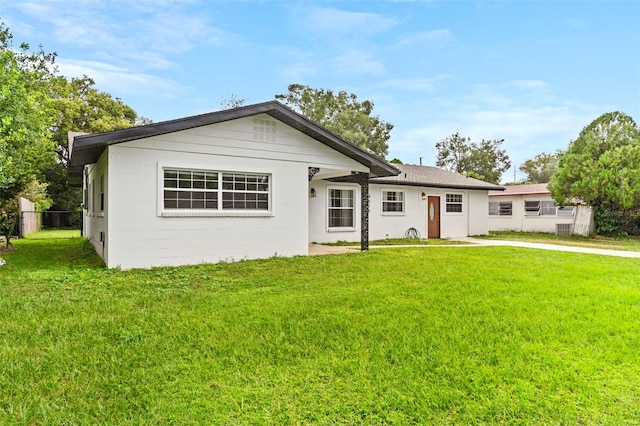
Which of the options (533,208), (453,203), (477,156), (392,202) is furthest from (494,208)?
(477,156)

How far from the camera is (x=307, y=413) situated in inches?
104

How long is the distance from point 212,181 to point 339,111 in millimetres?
33550

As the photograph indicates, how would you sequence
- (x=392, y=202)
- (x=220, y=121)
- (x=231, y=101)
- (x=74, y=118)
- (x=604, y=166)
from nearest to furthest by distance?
(x=220, y=121) → (x=392, y=202) → (x=604, y=166) → (x=74, y=118) → (x=231, y=101)

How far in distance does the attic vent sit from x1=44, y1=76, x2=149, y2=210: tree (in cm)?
2251

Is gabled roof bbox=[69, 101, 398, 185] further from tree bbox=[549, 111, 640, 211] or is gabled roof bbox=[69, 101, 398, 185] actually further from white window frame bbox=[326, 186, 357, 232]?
tree bbox=[549, 111, 640, 211]

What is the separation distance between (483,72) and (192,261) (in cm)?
1462

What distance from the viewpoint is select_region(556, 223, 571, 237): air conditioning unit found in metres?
19.8

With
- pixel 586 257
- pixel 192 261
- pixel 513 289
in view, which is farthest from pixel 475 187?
pixel 192 261

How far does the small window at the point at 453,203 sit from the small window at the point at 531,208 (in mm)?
6778

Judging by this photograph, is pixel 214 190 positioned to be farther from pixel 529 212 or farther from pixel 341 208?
pixel 529 212

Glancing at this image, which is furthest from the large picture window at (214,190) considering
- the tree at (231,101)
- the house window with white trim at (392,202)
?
the tree at (231,101)

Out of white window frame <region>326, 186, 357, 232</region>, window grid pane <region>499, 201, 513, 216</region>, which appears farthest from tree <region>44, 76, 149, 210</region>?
window grid pane <region>499, 201, 513, 216</region>

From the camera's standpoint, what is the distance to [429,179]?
666 inches

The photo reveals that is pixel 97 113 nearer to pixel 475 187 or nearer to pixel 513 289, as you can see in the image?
pixel 475 187
